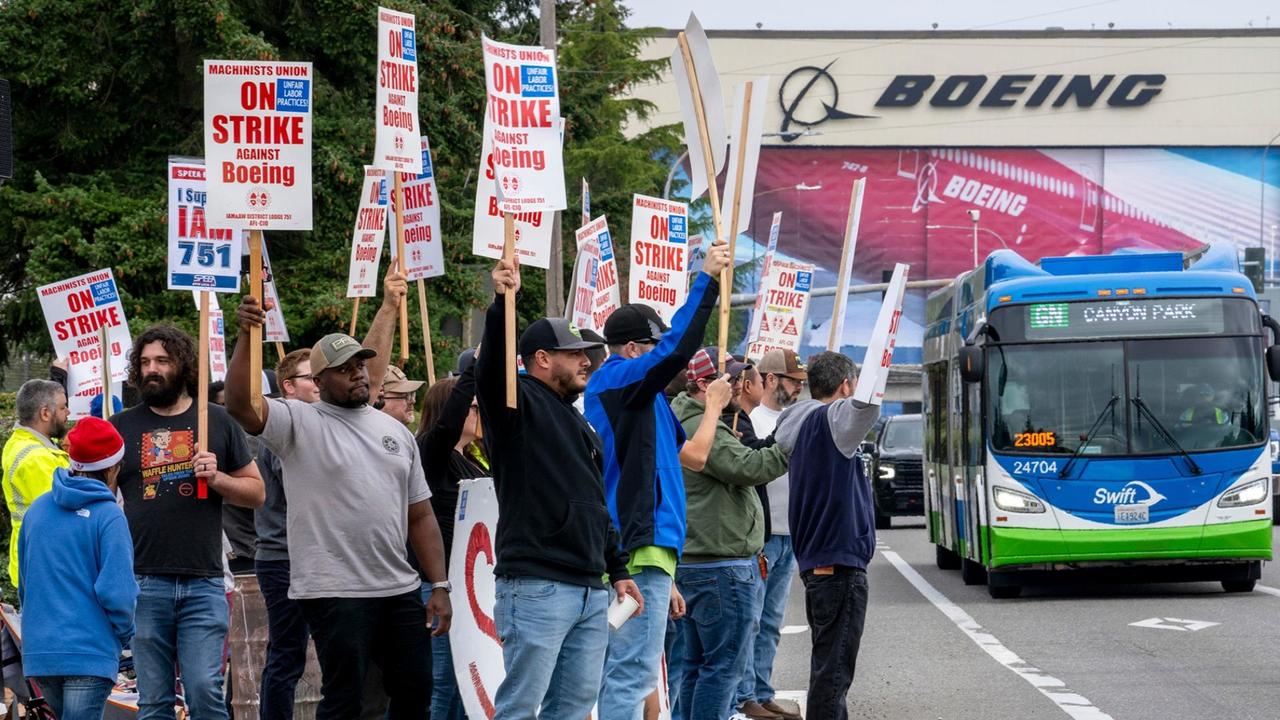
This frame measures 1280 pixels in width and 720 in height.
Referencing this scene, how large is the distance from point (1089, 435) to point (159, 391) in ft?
35.8

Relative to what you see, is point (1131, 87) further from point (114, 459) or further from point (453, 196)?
point (114, 459)

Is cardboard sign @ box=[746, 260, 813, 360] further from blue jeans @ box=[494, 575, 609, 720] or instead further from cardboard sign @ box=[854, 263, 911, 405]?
blue jeans @ box=[494, 575, 609, 720]

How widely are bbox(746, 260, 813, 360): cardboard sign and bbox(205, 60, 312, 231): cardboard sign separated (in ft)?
25.8

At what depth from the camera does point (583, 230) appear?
13.6 metres

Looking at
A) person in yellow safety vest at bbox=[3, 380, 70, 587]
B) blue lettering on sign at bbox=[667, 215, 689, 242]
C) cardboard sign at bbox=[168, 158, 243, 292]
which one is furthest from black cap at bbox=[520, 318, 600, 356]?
blue lettering on sign at bbox=[667, 215, 689, 242]

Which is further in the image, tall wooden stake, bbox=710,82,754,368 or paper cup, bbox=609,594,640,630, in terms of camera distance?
tall wooden stake, bbox=710,82,754,368

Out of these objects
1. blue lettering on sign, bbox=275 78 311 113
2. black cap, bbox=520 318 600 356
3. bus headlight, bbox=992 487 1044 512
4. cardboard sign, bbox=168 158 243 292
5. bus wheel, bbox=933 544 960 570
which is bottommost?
bus wheel, bbox=933 544 960 570

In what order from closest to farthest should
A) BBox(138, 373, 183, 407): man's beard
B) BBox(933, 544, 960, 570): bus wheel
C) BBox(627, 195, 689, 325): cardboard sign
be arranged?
1. BBox(138, 373, 183, 407): man's beard
2. BBox(627, 195, 689, 325): cardboard sign
3. BBox(933, 544, 960, 570): bus wheel

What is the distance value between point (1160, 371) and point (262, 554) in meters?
10.6

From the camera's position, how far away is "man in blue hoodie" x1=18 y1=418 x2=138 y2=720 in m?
6.85

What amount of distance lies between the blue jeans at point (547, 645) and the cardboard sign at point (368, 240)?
5.66 m

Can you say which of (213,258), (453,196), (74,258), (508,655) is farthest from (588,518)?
(453,196)

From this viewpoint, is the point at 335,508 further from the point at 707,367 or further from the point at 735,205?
the point at 735,205

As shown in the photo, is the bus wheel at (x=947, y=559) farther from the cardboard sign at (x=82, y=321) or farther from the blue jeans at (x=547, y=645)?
the blue jeans at (x=547, y=645)
